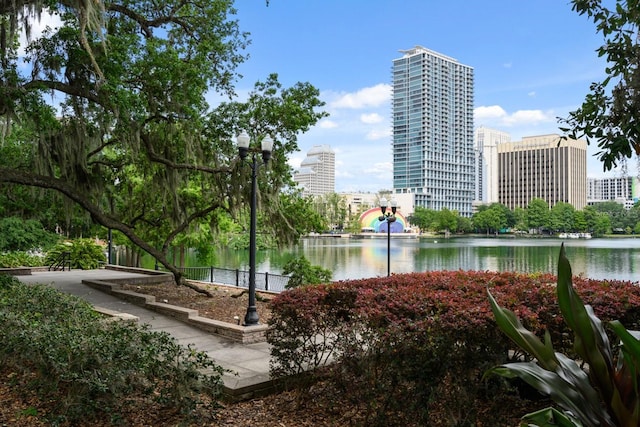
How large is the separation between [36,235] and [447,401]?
52.7 feet

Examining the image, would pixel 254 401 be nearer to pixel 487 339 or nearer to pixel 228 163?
pixel 487 339

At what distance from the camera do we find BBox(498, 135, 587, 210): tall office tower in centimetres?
12850

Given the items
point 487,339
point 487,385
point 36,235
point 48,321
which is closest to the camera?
point 487,385

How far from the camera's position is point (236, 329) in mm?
8070

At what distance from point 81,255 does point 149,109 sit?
1383 cm

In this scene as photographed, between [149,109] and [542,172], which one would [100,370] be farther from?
[542,172]

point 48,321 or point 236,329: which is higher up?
point 48,321

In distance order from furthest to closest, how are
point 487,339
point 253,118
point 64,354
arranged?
point 253,118 < point 64,354 < point 487,339

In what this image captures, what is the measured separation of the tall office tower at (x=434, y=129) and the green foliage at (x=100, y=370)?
15058 cm

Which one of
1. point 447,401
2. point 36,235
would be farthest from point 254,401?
point 36,235

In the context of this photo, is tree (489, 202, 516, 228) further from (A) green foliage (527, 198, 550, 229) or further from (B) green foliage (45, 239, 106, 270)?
(B) green foliage (45, 239, 106, 270)

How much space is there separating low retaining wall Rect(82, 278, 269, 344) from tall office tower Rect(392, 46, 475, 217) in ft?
470

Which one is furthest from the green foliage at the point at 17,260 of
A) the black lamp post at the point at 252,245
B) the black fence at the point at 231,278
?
the black lamp post at the point at 252,245

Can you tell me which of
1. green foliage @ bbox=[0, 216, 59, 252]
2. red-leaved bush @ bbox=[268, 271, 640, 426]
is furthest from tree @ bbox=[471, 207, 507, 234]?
red-leaved bush @ bbox=[268, 271, 640, 426]
